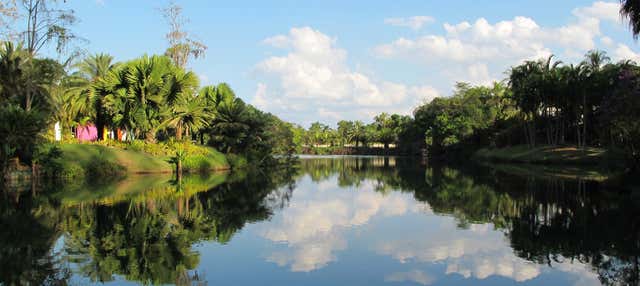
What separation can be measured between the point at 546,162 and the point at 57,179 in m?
44.3

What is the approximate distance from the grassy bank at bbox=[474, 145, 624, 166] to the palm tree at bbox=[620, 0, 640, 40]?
70.2 feet

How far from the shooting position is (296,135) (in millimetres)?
122125

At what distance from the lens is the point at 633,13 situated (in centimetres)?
1912

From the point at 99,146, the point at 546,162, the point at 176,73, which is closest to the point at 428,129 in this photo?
the point at 546,162

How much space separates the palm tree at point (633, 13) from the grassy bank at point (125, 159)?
27.5 meters

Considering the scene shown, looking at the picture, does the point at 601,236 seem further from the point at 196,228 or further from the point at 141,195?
the point at 141,195

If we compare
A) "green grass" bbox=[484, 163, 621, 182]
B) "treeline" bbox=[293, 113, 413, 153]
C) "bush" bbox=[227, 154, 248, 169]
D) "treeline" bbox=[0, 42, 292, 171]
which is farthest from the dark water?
"treeline" bbox=[293, 113, 413, 153]

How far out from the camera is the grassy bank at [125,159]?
30344 mm

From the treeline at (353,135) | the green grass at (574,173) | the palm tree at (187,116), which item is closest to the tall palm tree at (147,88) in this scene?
the palm tree at (187,116)

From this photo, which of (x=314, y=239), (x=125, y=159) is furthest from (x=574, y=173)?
(x=125, y=159)

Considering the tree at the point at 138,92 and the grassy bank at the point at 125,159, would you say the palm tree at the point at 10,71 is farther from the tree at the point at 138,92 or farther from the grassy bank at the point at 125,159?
the tree at the point at 138,92

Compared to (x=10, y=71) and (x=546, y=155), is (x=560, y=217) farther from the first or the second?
(x=546, y=155)

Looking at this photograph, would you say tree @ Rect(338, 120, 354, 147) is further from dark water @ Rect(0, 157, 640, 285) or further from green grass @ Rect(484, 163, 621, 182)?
dark water @ Rect(0, 157, 640, 285)

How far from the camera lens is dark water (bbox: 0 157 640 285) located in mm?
9328
